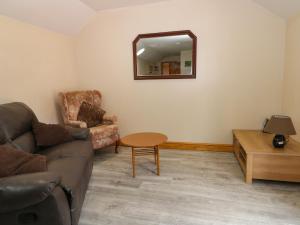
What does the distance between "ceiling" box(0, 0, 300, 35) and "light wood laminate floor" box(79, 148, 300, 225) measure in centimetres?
213

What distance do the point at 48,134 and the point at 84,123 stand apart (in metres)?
0.81

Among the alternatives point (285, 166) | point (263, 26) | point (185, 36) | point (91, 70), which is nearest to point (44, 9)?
point (91, 70)

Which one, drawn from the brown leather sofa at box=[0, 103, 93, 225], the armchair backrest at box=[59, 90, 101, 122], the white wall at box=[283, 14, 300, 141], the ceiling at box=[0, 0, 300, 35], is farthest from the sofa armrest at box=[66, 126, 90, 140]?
the white wall at box=[283, 14, 300, 141]

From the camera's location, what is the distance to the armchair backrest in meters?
3.32

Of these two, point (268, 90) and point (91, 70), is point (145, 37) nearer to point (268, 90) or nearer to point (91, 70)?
point (91, 70)

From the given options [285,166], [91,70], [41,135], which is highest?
[91,70]

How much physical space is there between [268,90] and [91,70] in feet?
9.65

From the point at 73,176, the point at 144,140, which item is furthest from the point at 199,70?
the point at 73,176

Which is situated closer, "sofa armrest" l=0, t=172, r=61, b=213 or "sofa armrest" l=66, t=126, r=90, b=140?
"sofa armrest" l=0, t=172, r=61, b=213

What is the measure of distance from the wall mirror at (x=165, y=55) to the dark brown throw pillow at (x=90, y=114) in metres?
0.86

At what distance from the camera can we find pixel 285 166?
7.72 ft

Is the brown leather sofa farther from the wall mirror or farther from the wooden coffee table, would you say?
the wall mirror

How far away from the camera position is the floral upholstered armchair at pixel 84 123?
10.4 ft

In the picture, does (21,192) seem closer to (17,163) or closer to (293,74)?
(17,163)
